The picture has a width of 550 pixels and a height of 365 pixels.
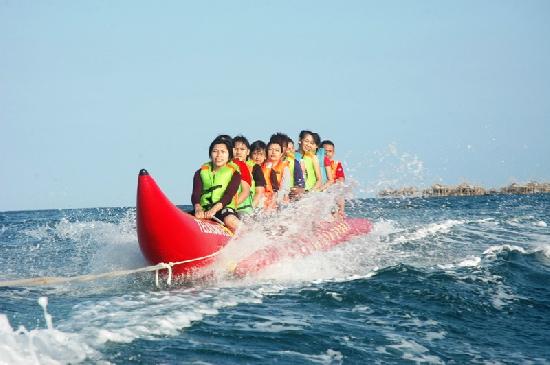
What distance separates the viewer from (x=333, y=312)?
179 inches

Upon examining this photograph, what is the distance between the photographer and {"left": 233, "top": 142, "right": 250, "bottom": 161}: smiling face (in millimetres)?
7766

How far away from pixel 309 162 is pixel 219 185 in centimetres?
339

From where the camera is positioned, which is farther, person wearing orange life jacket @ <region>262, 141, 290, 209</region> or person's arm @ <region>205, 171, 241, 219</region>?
person wearing orange life jacket @ <region>262, 141, 290, 209</region>

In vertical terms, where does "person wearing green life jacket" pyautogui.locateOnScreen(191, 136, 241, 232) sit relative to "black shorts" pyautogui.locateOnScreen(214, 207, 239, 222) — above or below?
above

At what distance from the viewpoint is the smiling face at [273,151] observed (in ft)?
29.3

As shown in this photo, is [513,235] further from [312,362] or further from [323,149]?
[312,362]

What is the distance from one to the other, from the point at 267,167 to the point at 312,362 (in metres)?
5.68

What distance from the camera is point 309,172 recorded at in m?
9.84

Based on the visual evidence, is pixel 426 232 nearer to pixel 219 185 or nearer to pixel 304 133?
pixel 304 133

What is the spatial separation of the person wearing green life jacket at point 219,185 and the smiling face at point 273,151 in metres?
2.13

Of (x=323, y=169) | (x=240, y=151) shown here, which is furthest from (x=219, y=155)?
(x=323, y=169)

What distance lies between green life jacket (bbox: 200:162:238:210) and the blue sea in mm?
522

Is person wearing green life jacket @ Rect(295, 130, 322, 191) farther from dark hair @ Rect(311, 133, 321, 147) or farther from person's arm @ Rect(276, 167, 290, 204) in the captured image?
person's arm @ Rect(276, 167, 290, 204)

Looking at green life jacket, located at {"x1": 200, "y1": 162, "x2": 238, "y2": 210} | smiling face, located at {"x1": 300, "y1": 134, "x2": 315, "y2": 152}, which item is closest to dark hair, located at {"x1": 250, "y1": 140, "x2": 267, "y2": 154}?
smiling face, located at {"x1": 300, "y1": 134, "x2": 315, "y2": 152}
